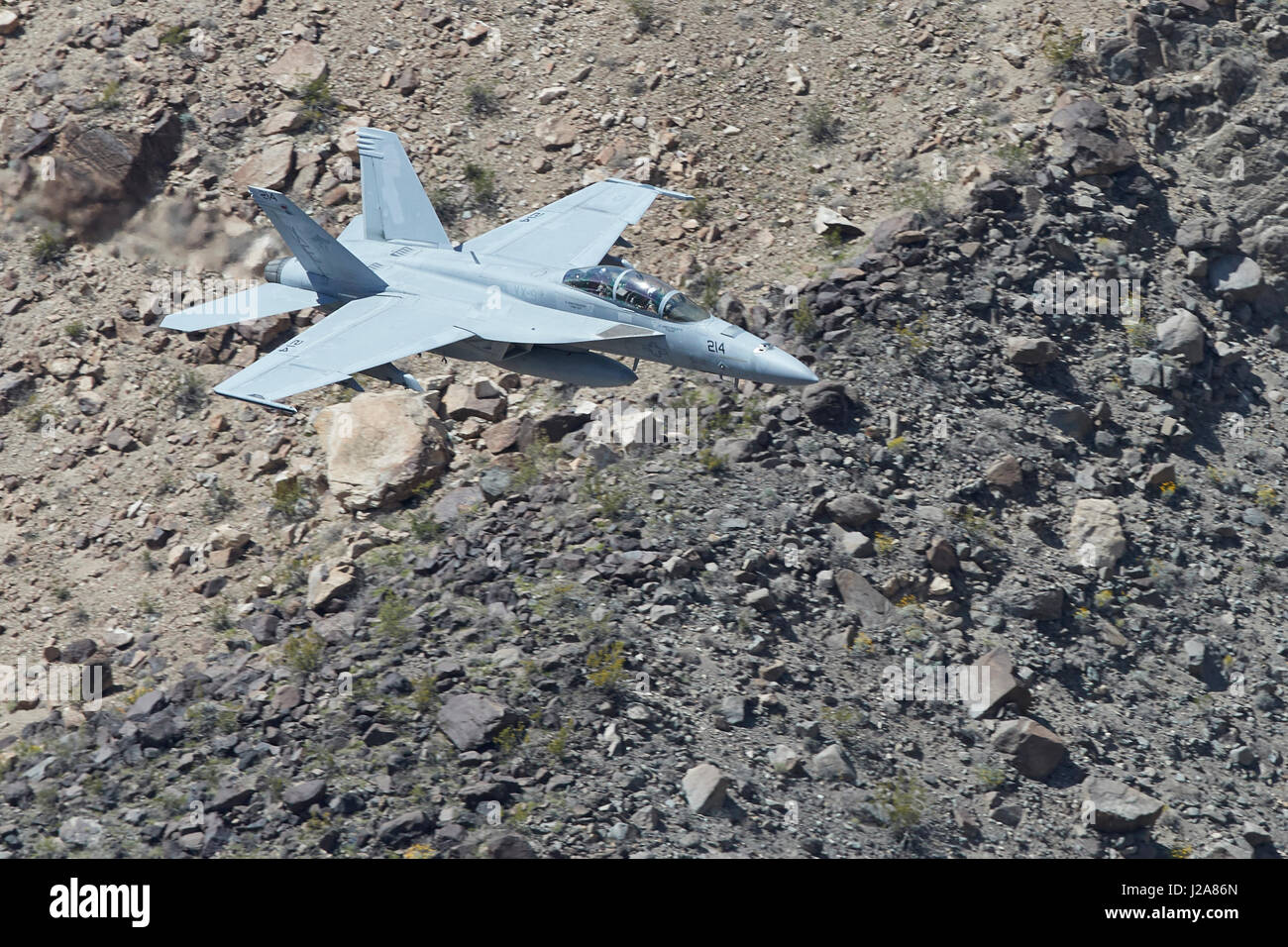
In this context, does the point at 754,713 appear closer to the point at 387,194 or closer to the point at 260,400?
the point at 260,400

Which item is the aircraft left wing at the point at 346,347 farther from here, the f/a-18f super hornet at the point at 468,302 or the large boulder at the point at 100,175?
the large boulder at the point at 100,175

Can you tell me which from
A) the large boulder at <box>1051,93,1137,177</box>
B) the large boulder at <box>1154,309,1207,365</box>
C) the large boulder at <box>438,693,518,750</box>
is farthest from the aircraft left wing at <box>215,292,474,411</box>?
the large boulder at <box>1051,93,1137,177</box>

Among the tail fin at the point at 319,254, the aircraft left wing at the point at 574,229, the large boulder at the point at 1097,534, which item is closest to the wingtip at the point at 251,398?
the tail fin at the point at 319,254

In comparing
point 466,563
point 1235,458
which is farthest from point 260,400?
point 1235,458

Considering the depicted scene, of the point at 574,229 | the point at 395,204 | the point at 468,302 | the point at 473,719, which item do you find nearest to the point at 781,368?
the point at 468,302

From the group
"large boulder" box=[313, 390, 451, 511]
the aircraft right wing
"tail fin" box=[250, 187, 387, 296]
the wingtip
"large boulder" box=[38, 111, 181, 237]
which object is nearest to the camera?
the wingtip

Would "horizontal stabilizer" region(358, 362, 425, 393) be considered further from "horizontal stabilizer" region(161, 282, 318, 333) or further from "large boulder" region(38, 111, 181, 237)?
"large boulder" region(38, 111, 181, 237)

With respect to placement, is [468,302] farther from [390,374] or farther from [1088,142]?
[1088,142]

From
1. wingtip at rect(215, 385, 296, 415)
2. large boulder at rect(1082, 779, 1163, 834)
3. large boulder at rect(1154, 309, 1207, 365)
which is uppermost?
large boulder at rect(1154, 309, 1207, 365)
